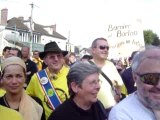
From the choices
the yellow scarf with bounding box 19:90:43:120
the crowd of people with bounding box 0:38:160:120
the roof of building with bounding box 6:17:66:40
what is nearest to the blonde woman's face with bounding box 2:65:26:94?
the crowd of people with bounding box 0:38:160:120

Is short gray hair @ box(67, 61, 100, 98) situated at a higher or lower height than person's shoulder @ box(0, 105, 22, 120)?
higher

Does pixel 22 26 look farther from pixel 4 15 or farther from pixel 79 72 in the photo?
pixel 79 72

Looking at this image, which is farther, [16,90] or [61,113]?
[16,90]

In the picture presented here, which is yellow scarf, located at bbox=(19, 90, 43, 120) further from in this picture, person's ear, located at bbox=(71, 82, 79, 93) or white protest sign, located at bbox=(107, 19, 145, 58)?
white protest sign, located at bbox=(107, 19, 145, 58)

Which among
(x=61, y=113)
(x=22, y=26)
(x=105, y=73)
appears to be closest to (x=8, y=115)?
(x=61, y=113)

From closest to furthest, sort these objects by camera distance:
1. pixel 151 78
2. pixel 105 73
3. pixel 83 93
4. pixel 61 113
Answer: pixel 151 78, pixel 61 113, pixel 83 93, pixel 105 73

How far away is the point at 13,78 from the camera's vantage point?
14.1 feet

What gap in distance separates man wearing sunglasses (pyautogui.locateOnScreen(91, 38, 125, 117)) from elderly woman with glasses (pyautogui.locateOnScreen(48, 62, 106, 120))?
129 cm

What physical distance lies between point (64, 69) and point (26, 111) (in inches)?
54.2

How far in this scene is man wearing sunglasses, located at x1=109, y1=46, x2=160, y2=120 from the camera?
2.75 metres

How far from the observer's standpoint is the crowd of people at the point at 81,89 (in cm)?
278

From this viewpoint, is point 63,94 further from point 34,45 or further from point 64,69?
point 34,45

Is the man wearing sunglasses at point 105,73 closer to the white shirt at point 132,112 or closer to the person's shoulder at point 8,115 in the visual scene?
the person's shoulder at point 8,115

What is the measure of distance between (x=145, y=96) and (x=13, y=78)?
1.89 m
